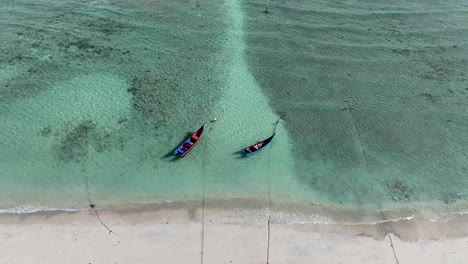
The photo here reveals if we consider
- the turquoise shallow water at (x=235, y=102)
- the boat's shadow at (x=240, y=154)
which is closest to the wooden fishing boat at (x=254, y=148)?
the boat's shadow at (x=240, y=154)

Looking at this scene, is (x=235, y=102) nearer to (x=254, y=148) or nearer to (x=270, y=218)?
(x=254, y=148)

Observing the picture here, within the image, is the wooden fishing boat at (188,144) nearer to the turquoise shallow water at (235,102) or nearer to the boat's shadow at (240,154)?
the turquoise shallow water at (235,102)

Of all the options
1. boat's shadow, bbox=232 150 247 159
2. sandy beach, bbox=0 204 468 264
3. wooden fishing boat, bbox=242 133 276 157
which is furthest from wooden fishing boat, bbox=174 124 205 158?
sandy beach, bbox=0 204 468 264

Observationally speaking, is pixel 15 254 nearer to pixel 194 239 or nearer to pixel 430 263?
pixel 194 239

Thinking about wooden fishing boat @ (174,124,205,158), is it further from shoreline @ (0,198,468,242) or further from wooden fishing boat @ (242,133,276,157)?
shoreline @ (0,198,468,242)

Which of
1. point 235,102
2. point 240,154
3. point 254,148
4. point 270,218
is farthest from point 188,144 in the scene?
point 270,218

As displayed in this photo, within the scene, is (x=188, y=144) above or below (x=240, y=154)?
above
